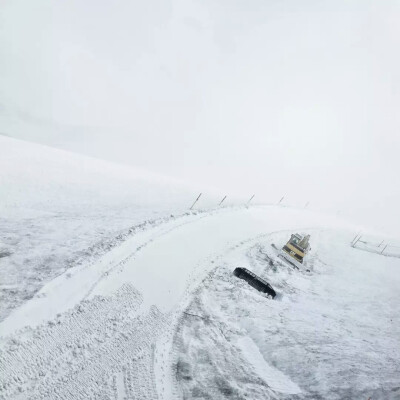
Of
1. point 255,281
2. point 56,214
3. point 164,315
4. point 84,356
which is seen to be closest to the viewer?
point 84,356

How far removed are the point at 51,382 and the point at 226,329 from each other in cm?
653

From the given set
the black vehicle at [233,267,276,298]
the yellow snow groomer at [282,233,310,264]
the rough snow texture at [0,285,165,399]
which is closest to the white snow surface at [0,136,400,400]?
the rough snow texture at [0,285,165,399]

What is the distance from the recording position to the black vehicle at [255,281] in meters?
15.8

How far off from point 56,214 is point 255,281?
12513 mm

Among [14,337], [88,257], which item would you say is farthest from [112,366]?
[88,257]

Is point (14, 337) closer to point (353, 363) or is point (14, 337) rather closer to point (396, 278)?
point (353, 363)

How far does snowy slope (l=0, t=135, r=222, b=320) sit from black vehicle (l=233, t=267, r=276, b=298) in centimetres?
683

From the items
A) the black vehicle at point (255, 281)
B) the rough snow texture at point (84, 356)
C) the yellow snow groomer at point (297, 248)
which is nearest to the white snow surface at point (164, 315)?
the rough snow texture at point (84, 356)

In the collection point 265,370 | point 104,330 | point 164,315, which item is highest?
point 265,370

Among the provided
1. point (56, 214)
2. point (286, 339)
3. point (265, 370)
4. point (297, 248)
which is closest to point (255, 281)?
point (286, 339)

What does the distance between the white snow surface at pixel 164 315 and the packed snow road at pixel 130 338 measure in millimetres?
38

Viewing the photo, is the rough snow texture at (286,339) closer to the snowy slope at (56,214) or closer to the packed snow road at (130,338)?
the packed snow road at (130,338)

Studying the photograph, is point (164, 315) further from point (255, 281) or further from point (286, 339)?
point (255, 281)

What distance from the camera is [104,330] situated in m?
9.37
